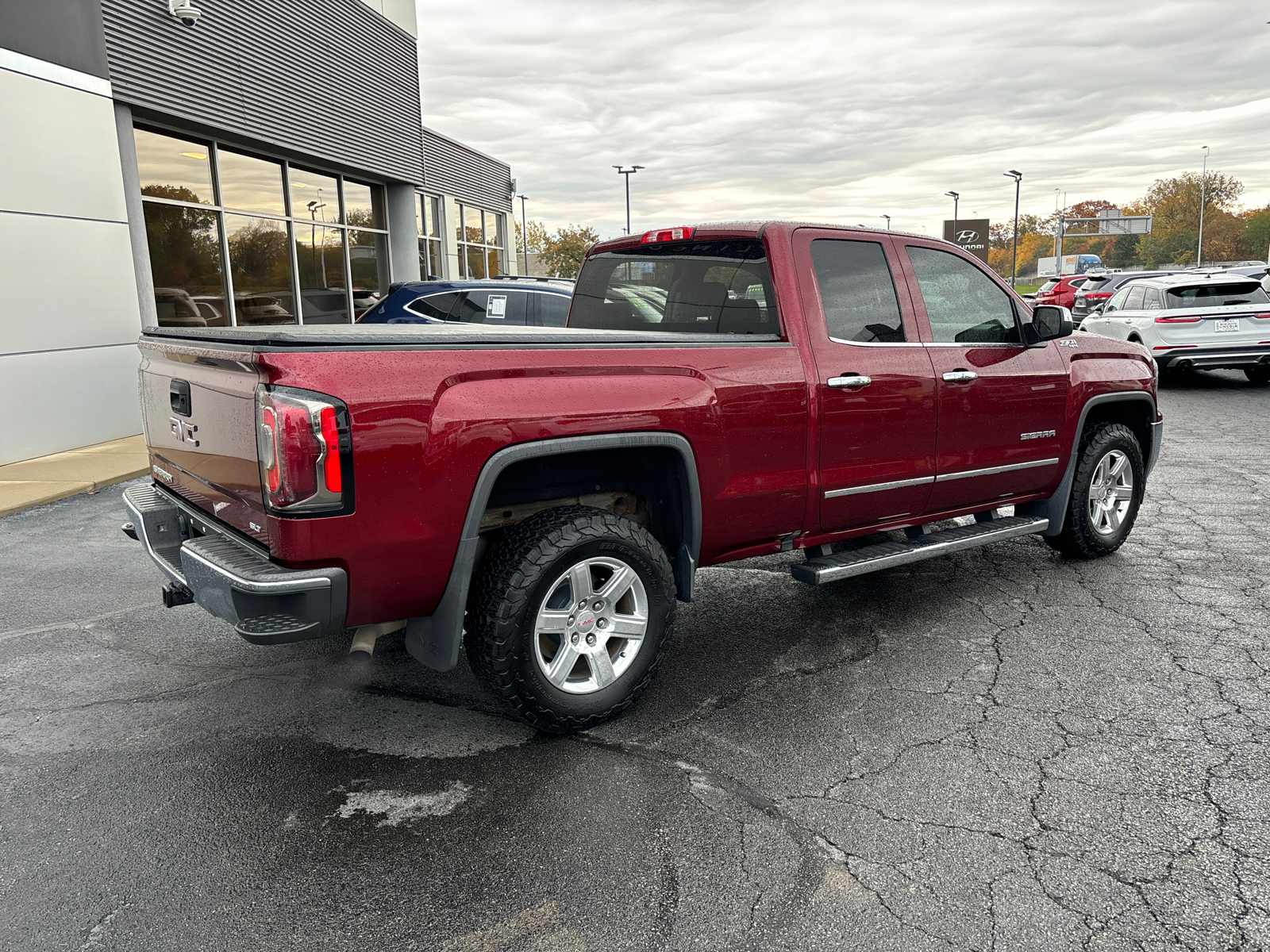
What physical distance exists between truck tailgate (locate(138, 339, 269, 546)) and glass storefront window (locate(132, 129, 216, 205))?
32.1ft

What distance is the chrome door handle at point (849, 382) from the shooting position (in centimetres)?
406

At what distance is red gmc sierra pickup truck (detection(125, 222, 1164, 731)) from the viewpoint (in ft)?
9.45

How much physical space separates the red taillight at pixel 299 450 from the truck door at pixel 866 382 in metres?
2.12

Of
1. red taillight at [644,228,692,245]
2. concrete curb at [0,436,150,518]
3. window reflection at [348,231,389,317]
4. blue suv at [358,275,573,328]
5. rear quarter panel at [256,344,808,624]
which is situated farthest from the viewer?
window reflection at [348,231,389,317]

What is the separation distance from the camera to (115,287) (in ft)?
34.4

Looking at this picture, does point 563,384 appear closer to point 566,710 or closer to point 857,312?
point 566,710

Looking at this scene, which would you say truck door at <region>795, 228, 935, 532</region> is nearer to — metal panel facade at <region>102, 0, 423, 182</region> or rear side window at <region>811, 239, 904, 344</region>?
rear side window at <region>811, 239, 904, 344</region>

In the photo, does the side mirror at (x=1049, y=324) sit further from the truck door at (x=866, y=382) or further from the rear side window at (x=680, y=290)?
the rear side window at (x=680, y=290)

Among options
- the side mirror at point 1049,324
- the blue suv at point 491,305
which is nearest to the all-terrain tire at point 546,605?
the side mirror at point 1049,324

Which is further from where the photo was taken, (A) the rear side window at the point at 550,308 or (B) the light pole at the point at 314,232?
(B) the light pole at the point at 314,232

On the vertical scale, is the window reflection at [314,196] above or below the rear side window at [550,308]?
above

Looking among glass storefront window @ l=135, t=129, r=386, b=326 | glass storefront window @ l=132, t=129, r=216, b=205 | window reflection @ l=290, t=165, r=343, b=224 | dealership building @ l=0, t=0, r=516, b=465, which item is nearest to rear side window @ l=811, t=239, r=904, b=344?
dealership building @ l=0, t=0, r=516, b=465

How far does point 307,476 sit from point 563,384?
0.94 metres

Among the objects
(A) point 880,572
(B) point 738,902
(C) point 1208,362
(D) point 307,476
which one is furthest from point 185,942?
(C) point 1208,362
